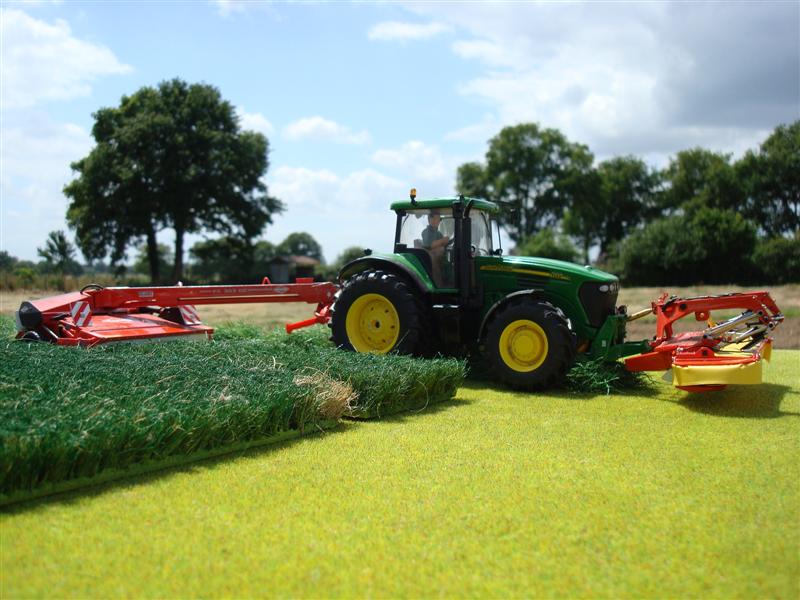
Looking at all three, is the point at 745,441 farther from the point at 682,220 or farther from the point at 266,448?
the point at 682,220

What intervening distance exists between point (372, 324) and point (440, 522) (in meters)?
5.27

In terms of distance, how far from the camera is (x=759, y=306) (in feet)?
24.4

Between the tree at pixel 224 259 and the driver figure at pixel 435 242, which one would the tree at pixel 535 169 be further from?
the driver figure at pixel 435 242

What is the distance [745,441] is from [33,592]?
4956mm

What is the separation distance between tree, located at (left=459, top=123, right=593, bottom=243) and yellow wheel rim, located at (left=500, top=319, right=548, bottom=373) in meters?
47.7

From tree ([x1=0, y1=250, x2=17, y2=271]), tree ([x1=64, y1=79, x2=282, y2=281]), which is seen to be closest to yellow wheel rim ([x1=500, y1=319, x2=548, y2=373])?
tree ([x1=0, y1=250, x2=17, y2=271])

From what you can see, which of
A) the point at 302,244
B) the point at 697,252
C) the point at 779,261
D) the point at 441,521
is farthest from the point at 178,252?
the point at 302,244

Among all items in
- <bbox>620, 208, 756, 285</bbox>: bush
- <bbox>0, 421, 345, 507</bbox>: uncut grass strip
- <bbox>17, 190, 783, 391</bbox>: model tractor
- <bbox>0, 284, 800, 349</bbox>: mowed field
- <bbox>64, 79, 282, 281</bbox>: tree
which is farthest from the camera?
<bbox>620, 208, 756, 285</bbox>: bush

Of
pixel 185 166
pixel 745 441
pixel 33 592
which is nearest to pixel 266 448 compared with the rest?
pixel 33 592

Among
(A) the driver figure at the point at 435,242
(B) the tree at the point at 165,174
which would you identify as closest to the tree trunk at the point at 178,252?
(B) the tree at the point at 165,174

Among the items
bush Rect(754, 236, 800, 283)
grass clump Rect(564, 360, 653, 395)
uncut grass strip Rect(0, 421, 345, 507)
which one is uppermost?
bush Rect(754, 236, 800, 283)

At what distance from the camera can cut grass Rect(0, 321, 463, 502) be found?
444 cm

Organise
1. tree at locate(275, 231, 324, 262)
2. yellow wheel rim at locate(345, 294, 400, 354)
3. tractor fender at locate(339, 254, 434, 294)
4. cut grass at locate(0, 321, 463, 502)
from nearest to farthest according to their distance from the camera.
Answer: cut grass at locate(0, 321, 463, 502), tractor fender at locate(339, 254, 434, 294), yellow wheel rim at locate(345, 294, 400, 354), tree at locate(275, 231, 324, 262)

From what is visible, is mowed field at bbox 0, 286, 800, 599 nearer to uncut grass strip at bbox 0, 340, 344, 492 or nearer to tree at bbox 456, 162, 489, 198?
uncut grass strip at bbox 0, 340, 344, 492
